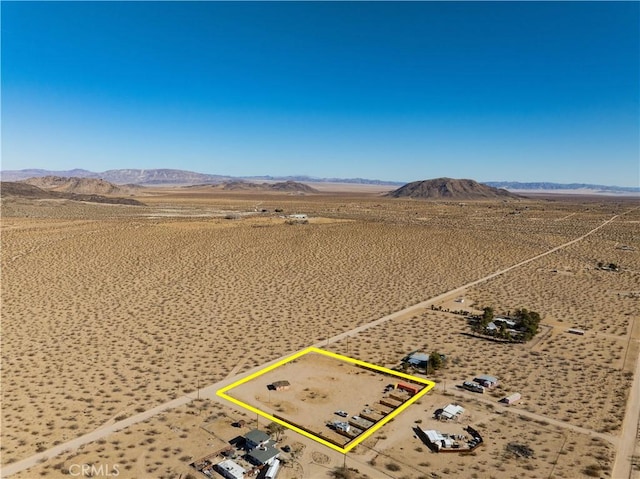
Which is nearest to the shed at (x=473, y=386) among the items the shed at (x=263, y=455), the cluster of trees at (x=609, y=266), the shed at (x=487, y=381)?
the shed at (x=487, y=381)

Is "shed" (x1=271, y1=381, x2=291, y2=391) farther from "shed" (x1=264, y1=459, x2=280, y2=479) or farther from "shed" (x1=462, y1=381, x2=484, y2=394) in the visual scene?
"shed" (x1=462, y1=381, x2=484, y2=394)

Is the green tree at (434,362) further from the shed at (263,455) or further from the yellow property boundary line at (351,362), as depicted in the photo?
the shed at (263,455)

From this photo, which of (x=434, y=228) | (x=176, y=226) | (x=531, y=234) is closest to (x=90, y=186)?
(x=176, y=226)

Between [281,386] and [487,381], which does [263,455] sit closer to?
[281,386]

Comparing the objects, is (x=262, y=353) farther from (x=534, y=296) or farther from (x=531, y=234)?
(x=531, y=234)

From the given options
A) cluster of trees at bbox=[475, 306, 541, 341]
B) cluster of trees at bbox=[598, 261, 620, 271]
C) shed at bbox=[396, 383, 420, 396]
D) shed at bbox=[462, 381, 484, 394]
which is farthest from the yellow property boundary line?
cluster of trees at bbox=[598, 261, 620, 271]
